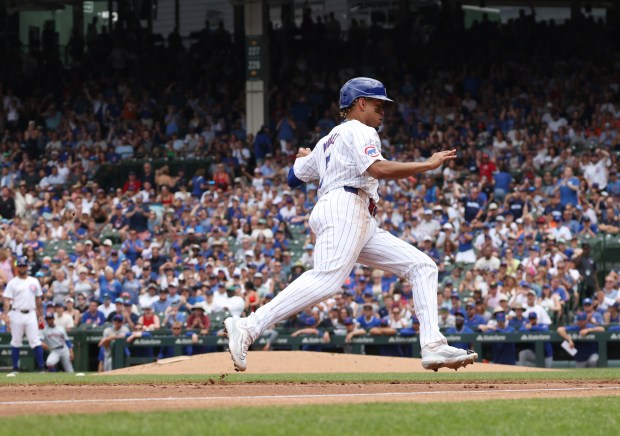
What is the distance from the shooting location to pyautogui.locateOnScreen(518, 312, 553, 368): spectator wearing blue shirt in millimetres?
16797

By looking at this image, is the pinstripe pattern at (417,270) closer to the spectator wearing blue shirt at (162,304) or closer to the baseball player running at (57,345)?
the baseball player running at (57,345)

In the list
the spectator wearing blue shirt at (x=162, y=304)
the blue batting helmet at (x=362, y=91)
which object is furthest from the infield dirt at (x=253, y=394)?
the spectator wearing blue shirt at (x=162, y=304)

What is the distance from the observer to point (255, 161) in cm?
2533

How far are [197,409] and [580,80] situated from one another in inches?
786

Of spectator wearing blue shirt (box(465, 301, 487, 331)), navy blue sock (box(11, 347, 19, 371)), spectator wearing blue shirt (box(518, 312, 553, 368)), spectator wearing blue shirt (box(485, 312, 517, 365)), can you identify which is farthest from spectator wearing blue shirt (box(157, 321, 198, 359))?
spectator wearing blue shirt (box(518, 312, 553, 368))

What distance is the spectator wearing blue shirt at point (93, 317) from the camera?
19062 mm

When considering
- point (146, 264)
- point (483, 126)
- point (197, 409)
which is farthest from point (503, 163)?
point (197, 409)

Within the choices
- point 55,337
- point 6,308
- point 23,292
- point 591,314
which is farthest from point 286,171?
point 591,314

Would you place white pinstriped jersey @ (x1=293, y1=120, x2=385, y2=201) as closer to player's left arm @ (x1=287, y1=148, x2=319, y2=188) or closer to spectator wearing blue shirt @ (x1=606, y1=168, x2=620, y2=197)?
player's left arm @ (x1=287, y1=148, x2=319, y2=188)

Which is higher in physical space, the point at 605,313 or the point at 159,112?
the point at 159,112

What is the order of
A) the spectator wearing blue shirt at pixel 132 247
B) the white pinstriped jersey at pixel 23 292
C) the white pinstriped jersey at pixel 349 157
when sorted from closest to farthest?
the white pinstriped jersey at pixel 349 157 → the white pinstriped jersey at pixel 23 292 → the spectator wearing blue shirt at pixel 132 247

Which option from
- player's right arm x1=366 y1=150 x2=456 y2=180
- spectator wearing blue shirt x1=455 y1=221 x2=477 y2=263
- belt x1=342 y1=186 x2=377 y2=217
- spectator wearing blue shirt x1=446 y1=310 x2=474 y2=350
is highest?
player's right arm x1=366 y1=150 x2=456 y2=180

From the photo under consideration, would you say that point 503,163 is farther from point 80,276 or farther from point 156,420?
Result: point 156,420

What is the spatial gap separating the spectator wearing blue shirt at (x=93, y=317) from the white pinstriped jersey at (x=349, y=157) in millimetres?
12028
